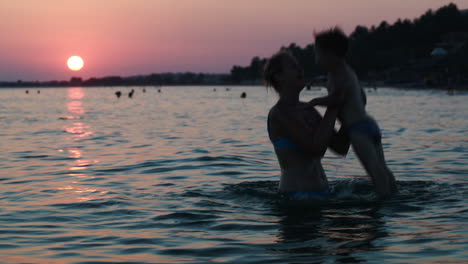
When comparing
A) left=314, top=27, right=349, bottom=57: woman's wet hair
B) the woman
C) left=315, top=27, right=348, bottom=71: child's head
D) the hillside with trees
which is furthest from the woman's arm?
Answer: the hillside with trees

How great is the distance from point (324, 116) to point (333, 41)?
0.90m

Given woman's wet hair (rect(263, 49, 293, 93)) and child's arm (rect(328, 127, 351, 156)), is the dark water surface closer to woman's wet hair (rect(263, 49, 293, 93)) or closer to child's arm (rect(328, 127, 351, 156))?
child's arm (rect(328, 127, 351, 156))

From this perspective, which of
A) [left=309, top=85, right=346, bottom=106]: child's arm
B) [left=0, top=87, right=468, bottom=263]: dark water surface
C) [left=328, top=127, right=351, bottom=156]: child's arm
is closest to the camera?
[left=0, top=87, right=468, bottom=263]: dark water surface

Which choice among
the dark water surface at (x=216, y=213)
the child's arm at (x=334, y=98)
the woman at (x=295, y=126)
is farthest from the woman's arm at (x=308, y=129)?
the dark water surface at (x=216, y=213)

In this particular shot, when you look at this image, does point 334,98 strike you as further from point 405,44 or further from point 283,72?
point 405,44

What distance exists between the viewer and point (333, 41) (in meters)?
7.40

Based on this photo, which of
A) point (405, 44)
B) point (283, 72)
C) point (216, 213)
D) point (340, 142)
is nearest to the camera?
point (283, 72)

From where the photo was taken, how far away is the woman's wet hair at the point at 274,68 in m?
7.31

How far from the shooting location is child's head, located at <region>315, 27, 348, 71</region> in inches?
291

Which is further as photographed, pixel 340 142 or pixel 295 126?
pixel 340 142

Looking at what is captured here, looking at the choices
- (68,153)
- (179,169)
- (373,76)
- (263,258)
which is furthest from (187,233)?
(373,76)

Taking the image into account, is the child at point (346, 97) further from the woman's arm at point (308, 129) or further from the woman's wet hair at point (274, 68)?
the woman's wet hair at point (274, 68)

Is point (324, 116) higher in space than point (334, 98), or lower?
lower

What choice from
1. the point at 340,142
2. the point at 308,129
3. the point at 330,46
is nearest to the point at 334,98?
the point at 308,129
